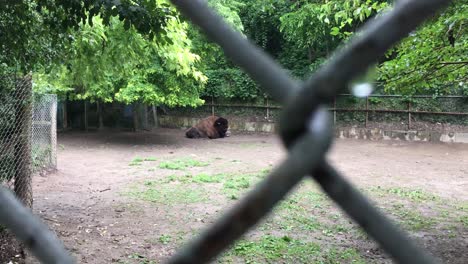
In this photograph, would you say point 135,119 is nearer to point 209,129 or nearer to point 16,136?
point 209,129

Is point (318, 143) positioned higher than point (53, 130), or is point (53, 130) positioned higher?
point (318, 143)

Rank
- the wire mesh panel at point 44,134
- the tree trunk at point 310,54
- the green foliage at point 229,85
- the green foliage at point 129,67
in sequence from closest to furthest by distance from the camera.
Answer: the green foliage at point 129,67 < the wire mesh panel at point 44,134 < the tree trunk at point 310,54 < the green foliage at point 229,85

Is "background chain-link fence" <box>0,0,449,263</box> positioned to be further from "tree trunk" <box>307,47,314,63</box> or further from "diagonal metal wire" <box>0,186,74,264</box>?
"tree trunk" <box>307,47,314,63</box>

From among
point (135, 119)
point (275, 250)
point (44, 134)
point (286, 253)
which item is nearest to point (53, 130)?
point (44, 134)

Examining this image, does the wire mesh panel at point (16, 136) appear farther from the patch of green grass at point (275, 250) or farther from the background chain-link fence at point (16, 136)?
the patch of green grass at point (275, 250)

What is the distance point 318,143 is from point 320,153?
0.01 metres

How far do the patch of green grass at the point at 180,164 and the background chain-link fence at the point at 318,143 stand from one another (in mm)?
9820

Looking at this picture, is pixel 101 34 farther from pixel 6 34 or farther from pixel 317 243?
pixel 317 243

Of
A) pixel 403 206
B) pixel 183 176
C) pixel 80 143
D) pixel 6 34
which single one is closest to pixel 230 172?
pixel 183 176

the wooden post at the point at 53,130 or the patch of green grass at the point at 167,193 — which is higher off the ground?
the wooden post at the point at 53,130

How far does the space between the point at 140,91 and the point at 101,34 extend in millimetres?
7552

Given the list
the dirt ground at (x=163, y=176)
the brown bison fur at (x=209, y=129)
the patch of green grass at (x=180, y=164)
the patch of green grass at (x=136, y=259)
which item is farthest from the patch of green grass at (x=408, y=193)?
the brown bison fur at (x=209, y=129)

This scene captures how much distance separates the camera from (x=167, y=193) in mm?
7719

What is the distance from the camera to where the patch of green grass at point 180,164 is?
Answer: 10367 millimetres
